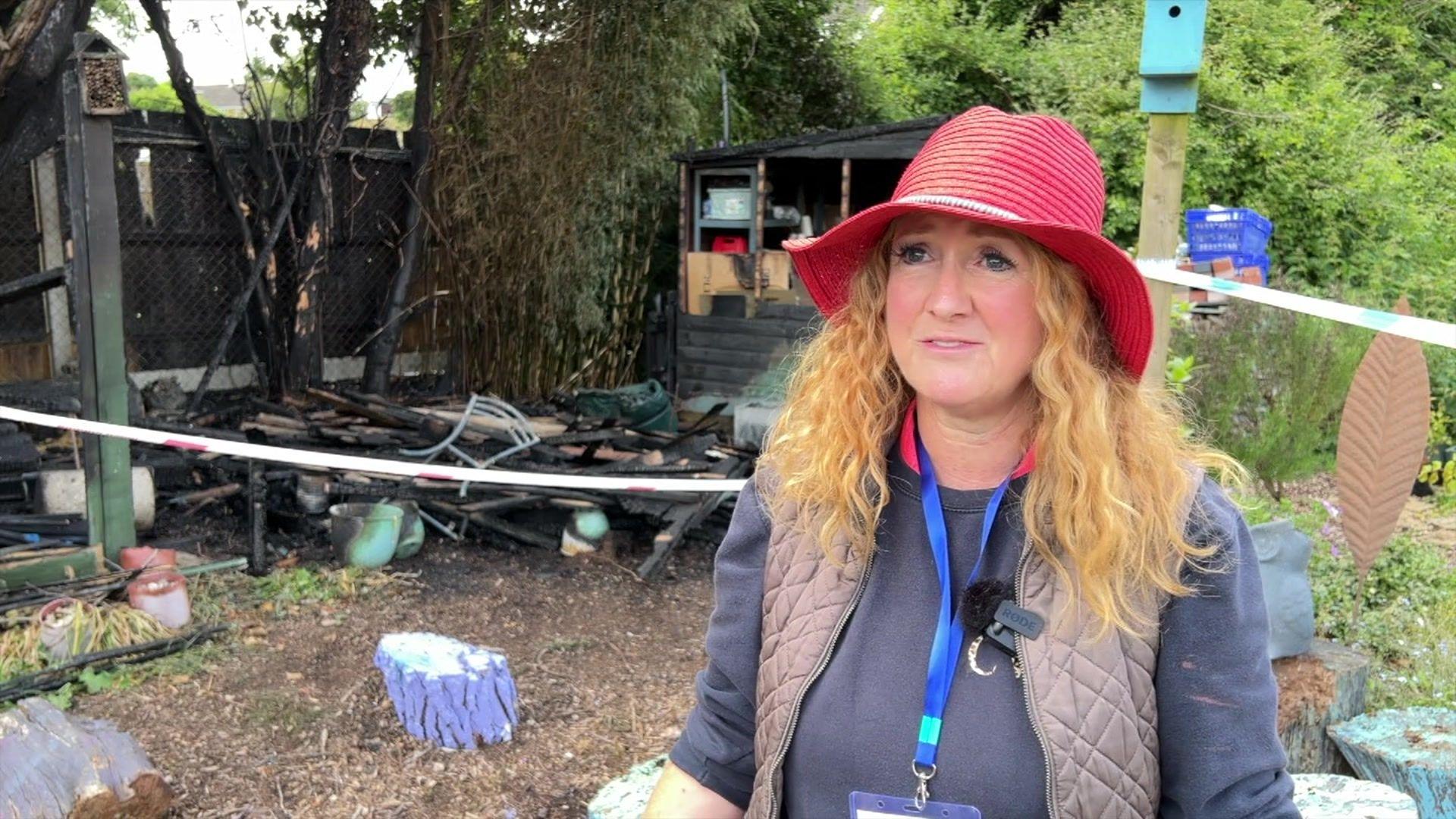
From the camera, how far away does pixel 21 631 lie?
4.71 meters

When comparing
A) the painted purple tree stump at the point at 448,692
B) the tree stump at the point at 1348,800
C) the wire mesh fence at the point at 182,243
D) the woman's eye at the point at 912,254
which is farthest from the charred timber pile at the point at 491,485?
the woman's eye at the point at 912,254

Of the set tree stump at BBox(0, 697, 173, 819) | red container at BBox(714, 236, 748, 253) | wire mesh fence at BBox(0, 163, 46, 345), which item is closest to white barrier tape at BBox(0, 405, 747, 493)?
tree stump at BBox(0, 697, 173, 819)

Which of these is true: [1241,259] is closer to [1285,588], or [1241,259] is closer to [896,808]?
[1285,588]

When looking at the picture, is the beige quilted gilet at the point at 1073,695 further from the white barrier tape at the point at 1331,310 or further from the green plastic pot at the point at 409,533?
the green plastic pot at the point at 409,533

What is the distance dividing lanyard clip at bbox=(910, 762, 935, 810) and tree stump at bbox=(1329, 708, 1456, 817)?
8.59ft

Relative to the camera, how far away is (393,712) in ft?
14.4

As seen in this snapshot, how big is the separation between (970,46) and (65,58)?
36.7ft

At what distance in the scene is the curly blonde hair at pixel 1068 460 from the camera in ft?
4.98

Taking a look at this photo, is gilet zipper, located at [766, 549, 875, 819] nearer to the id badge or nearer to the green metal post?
the id badge

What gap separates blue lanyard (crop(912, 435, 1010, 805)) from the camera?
4.98ft

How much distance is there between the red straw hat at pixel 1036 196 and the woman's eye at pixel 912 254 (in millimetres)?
44

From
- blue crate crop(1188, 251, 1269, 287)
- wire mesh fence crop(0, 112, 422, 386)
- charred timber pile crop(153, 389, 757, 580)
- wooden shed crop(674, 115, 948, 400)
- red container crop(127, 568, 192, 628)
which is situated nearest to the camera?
red container crop(127, 568, 192, 628)

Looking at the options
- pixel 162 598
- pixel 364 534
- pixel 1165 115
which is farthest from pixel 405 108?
pixel 1165 115

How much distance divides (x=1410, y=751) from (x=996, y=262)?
9.76 ft
